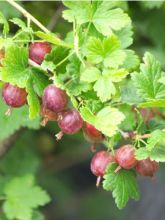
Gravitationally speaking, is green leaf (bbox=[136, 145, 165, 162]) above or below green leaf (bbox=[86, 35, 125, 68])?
below

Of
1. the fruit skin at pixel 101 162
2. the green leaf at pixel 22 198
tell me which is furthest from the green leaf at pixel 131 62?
the green leaf at pixel 22 198

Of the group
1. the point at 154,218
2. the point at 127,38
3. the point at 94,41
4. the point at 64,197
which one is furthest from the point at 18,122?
the point at 154,218

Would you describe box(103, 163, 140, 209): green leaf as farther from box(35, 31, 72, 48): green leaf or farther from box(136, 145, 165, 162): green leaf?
box(35, 31, 72, 48): green leaf

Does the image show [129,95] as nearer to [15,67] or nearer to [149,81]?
→ [149,81]

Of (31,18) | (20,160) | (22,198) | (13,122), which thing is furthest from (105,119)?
(20,160)

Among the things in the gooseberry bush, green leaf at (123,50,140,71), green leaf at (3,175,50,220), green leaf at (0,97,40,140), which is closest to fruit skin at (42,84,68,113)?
the gooseberry bush
